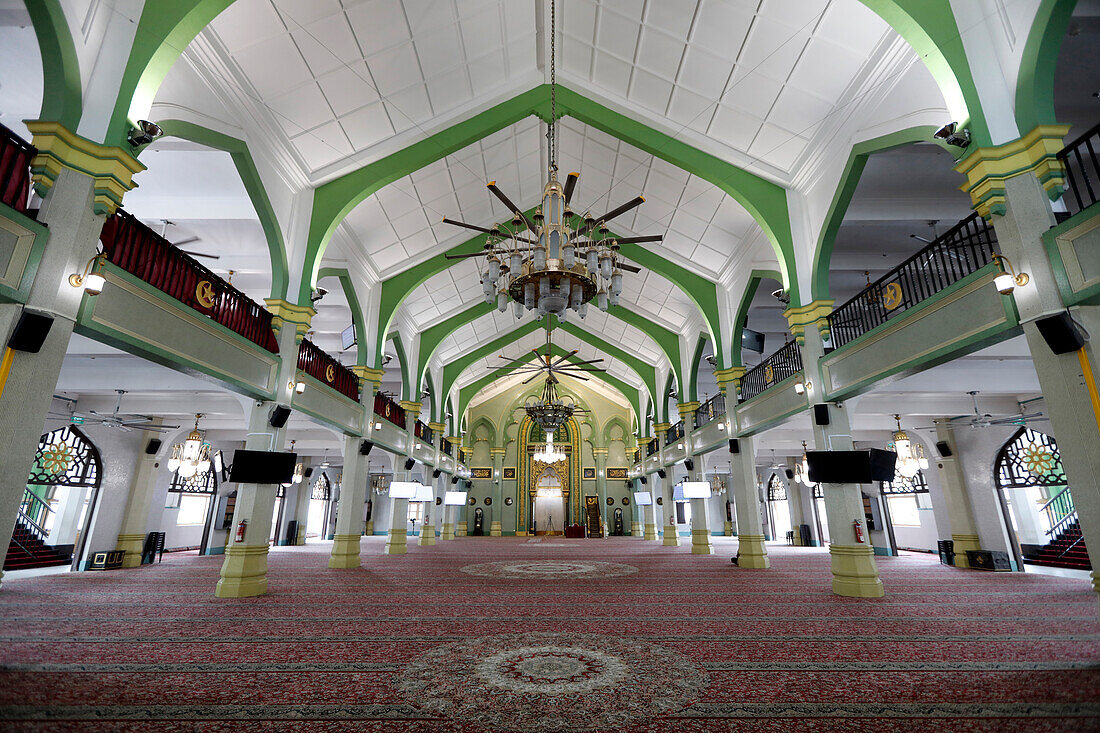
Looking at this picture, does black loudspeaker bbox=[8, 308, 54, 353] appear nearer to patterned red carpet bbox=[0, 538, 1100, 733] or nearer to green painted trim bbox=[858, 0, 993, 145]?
patterned red carpet bbox=[0, 538, 1100, 733]

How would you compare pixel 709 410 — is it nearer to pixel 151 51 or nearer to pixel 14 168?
pixel 151 51

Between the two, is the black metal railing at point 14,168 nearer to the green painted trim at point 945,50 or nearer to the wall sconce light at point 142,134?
the wall sconce light at point 142,134

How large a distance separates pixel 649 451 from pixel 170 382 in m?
14.3

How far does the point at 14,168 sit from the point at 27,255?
0.69 metres

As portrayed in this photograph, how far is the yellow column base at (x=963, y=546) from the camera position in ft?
31.8

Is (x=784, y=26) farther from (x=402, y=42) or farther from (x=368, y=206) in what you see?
(x=368, y=206)

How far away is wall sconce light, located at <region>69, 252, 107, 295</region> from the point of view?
11.5ft

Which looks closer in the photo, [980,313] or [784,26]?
[980,313]

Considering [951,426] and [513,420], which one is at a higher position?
[513,420]

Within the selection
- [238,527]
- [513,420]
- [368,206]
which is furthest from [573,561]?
[513,420]

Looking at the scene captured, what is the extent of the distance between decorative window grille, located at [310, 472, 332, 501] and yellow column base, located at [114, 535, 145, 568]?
11.7 meters

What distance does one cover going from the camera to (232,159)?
5957 mm

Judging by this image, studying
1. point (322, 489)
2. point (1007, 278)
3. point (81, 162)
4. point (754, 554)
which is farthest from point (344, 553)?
point (322, 489)

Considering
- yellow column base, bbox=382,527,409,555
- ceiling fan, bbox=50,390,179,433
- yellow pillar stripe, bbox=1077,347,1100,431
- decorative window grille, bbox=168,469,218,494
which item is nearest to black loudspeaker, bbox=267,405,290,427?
ceiling fan, bbox=50,390,179,433
